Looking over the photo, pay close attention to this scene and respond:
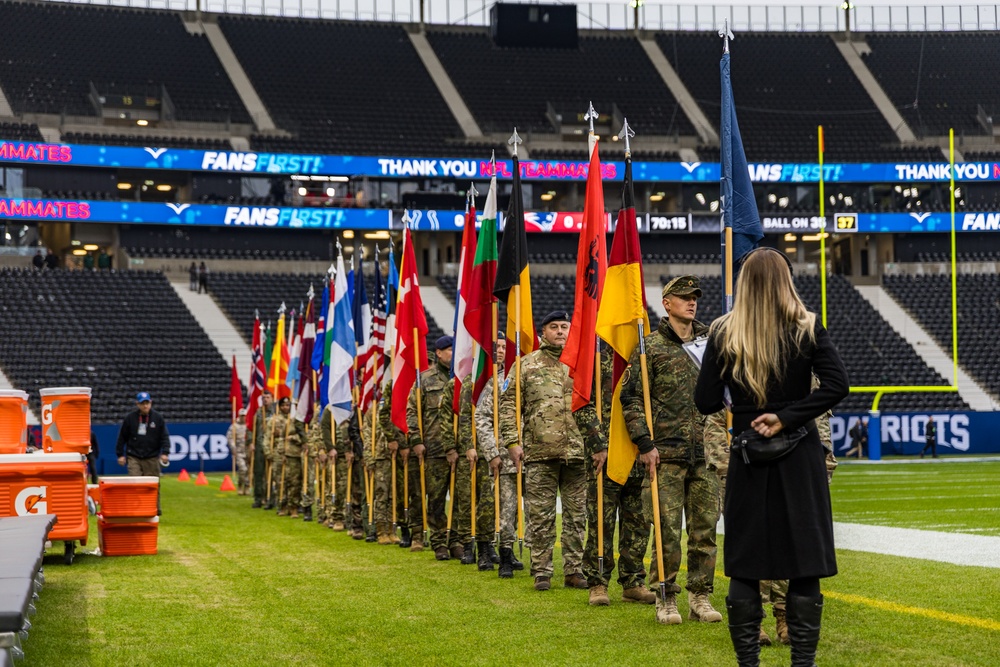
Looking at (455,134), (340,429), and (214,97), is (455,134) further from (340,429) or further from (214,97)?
(340,429)

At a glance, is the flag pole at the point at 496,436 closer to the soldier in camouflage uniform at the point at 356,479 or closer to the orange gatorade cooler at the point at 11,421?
the soldier in camouflage uniform at the point at 356,479

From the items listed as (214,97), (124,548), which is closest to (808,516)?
(124,548)

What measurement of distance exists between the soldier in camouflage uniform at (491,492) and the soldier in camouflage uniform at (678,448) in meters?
2.85

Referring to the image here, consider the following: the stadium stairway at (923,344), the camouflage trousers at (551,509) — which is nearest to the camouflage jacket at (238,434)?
the camouflage trousers at (551,509)

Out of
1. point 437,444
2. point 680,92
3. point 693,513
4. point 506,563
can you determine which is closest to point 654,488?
point 693,513

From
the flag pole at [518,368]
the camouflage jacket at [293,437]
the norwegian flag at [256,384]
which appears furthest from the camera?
the norwegian flag at [256,384]

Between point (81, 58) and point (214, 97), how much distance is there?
18.1 feet

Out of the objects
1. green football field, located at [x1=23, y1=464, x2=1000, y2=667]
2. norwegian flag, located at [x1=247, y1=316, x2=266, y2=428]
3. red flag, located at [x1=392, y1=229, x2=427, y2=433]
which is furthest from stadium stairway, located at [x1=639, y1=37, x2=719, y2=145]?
green football field, located at [x1=23, y1=464, x2=1000, y2=667]

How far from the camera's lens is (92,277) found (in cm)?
4353

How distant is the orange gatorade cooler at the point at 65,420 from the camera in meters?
13.1

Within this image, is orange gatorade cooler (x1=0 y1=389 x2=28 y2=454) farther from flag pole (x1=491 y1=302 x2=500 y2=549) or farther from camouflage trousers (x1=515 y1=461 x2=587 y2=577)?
camouflage trousers (x1=515 y1=461 x2=587 y2=577)

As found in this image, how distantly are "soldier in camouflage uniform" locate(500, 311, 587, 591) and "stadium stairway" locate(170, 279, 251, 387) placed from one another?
3000cm

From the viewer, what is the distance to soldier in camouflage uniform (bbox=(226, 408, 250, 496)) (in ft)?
88.6

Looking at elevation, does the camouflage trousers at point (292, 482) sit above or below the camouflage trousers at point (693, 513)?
below
